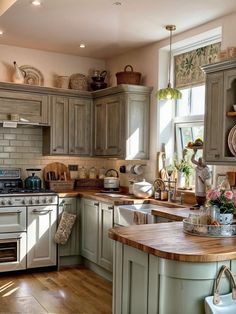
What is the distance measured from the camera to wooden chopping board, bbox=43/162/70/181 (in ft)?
19.1

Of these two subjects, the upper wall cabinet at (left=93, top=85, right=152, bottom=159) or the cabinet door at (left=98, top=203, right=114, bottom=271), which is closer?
the cabinet door at (left=98, top=203, right=114, bottom=271)

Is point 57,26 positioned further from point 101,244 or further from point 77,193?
point 101,244

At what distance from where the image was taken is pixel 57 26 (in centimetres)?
469

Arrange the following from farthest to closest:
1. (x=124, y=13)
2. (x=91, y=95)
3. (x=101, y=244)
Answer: (x=91, y=95) → (x=101, y=244) → (x=124, y=13)

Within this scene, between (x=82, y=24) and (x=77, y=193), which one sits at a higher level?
(x=82, y=24)

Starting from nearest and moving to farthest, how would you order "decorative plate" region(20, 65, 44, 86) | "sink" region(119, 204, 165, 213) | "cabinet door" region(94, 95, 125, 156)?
"sink" region(119, 204, 165, 213) → "cabinet door" region(94, 95, 125, 156) → "decorative plate" region(20, 65, 44, 86)

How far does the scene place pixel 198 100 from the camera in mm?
4852

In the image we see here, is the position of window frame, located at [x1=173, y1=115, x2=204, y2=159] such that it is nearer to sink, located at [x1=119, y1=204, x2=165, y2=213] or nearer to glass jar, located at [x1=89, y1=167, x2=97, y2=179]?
sink, located at [x1=119, y1=204, x2=165, y2=213]

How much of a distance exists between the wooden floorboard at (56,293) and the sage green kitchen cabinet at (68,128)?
5.36 ft

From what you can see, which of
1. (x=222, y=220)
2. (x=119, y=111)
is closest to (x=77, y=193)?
(x=119, y=111)

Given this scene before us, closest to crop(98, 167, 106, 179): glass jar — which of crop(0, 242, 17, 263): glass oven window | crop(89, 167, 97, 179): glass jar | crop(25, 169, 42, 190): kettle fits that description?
crop(89, 167, 97, 179): glass jar

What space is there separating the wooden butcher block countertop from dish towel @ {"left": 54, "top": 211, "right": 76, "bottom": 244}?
227 cm

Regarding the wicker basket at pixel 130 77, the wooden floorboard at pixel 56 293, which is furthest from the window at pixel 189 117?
the wooden floorboard at pixel 56 293

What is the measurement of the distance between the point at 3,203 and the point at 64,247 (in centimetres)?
102
